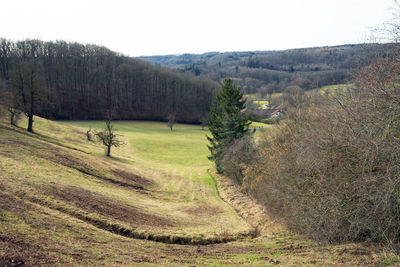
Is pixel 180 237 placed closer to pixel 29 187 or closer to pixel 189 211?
pixel 189 211

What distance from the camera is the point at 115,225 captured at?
13.9 metres

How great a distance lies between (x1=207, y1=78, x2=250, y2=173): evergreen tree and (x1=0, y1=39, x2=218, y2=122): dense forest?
72336 millimetres

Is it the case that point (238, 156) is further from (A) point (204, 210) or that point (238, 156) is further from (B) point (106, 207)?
(B) point (106, 207)

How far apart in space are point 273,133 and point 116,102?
9347 centimetres

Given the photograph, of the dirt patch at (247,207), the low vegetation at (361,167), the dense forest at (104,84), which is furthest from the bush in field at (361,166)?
the dense forest at (104,84)

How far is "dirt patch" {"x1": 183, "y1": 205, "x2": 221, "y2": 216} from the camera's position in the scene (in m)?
20.4

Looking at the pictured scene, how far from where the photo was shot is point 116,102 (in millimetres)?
105938

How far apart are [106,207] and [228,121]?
19122mm

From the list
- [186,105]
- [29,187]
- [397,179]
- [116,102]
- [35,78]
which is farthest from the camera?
[186,105]

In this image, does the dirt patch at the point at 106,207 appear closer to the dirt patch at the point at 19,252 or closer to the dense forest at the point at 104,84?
the dirt patch at the point at 19,252

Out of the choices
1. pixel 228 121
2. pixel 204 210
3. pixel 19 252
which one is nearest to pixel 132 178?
pixel 204 210

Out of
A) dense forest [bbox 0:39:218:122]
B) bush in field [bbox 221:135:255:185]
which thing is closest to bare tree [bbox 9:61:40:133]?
bush in field [bbox 221:135:255:185]

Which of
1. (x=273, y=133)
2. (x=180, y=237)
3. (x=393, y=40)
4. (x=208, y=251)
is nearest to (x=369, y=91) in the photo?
(x=393, y=40)

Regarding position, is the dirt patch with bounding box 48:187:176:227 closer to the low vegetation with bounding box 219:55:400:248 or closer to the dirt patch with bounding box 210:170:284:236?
the dirt patch with bounding box 210:170:284:236
